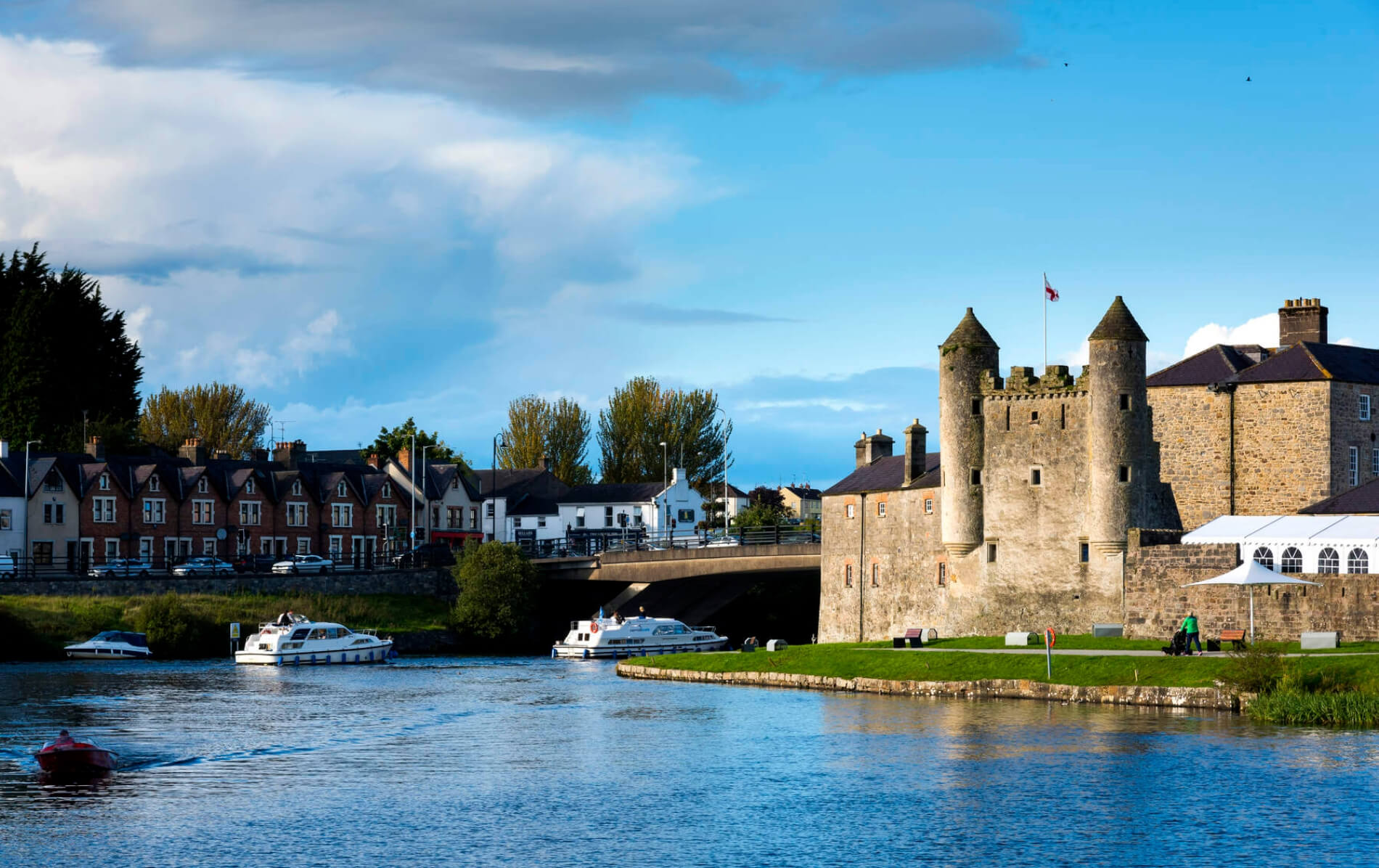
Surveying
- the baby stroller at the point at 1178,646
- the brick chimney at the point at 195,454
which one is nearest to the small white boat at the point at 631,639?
the brick chimney at the point at 195,454

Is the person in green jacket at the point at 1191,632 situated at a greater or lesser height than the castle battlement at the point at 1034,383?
lesser

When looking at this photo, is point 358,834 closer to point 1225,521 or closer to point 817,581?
point 1225,521

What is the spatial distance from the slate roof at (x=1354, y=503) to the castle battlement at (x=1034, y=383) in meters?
10.7

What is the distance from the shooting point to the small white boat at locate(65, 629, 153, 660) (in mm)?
84875

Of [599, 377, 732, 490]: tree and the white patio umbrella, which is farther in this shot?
[599, 377, 732, 490]: tree

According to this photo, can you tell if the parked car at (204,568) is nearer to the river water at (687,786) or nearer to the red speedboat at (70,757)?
the river water at (687,786)

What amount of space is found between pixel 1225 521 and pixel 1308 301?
20338mm

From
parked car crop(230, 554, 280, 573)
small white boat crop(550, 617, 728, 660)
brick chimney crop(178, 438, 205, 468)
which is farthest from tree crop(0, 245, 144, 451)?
small white boat crop(550, 617, 728, 660)

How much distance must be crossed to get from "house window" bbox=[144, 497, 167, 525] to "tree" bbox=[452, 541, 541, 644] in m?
23.8

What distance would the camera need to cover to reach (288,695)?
67625 mm

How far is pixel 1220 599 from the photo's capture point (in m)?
63.1

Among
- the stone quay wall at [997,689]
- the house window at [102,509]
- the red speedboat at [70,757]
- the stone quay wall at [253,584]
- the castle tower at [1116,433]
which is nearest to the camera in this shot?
the red speedboat at [70,757]

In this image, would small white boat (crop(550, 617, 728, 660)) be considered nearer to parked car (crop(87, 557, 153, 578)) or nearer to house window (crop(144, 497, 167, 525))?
parked car (crop(87, 557, 153, 578))

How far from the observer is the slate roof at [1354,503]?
68.5 metres
